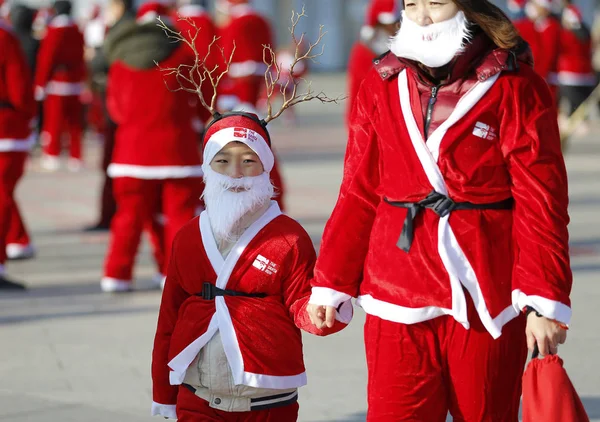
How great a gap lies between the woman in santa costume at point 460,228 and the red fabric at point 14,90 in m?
5.36

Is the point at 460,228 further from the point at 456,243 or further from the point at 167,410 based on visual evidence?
the point at 167,410

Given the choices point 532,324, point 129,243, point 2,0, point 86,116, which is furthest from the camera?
point 86,116

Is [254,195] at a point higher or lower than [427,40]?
lower

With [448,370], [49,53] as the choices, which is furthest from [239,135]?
[49,53]

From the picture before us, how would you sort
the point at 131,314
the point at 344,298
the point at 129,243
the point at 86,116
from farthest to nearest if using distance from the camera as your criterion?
the point at 86,116
the point at 129,243
the point at 131,314
the point at 344,298

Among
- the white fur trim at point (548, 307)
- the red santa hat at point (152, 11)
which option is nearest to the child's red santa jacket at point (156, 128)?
the red santa hat at point (152, 11)

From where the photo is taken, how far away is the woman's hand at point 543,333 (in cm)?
342

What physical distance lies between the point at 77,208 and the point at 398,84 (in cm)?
984

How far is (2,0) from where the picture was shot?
9.36 metres

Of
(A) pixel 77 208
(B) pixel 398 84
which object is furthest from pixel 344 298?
(A) pixel 77 208

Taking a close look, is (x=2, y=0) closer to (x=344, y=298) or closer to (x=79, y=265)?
(x=79, y=265)

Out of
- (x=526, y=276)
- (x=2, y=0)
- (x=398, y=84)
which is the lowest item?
(x=526, y=276)

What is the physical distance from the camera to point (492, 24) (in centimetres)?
363

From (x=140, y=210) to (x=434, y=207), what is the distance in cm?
494
